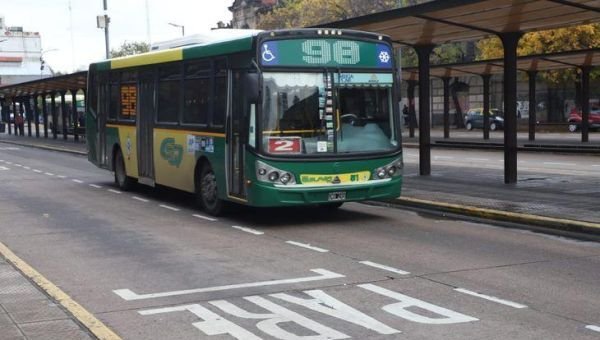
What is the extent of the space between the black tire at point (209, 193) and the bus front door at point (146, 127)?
97.1 inches

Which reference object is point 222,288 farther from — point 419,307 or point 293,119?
point 293,119

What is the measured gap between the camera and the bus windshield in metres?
11.7

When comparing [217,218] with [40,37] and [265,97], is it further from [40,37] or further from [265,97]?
[40,37]

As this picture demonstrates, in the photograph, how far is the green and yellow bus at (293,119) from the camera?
11688 mm

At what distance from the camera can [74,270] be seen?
29.6 feet

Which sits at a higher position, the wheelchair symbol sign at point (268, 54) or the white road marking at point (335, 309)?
the wheelchair symbol sign at point (268, 54)

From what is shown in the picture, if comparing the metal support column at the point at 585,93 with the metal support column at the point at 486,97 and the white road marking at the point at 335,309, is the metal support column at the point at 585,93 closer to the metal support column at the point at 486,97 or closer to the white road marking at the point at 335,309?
the metal support column at the point at 486,97

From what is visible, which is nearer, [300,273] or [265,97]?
[300,273]

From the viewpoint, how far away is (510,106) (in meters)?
17.4

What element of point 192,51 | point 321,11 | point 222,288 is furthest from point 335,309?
point 321,11

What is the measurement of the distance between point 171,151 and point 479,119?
42.3 m

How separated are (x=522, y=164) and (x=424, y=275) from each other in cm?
1599

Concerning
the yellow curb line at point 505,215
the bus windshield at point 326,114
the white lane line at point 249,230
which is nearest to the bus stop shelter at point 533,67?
the yellow curb line at point 505,215

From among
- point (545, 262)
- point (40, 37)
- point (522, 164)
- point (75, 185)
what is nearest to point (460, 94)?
point (522, 164)
